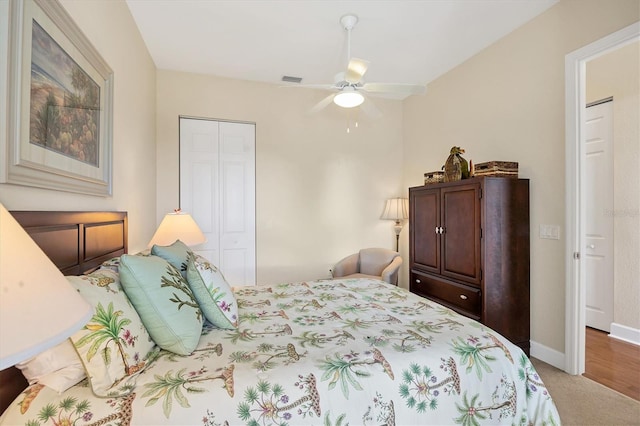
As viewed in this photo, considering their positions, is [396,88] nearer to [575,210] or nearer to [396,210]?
[575,210]

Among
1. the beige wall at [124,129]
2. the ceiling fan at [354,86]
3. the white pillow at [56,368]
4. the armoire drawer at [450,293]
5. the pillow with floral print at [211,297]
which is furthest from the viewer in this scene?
the armoire drawer at [450,293]

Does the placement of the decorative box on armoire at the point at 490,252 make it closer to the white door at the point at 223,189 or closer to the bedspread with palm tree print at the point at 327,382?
the bedspread with palm tree print at the point at 327,382

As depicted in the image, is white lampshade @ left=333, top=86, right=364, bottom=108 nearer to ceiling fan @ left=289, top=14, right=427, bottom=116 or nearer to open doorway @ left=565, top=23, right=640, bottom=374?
ceiling fan @ left=289, top=14, right=427, bottom=116

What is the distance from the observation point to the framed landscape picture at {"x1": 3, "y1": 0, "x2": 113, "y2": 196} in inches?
42.9

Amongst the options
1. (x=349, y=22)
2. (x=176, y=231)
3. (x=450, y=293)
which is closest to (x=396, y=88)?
(x=349, y=22)

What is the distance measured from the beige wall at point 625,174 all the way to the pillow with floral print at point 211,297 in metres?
3.81

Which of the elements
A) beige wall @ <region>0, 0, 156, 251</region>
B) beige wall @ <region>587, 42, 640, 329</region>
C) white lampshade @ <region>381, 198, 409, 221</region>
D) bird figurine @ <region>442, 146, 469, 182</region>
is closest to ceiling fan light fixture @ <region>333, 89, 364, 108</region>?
bird figurine @ <region>442, 146, 469, 182</region>

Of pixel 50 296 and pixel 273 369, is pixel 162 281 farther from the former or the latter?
pixel 50 296

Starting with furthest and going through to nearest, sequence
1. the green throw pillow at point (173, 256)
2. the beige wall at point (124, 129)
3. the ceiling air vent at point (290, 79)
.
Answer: the ceiling air vent at point (290, 79), the green throw pillow at point (173, 256), the beige wall at point (124, 129)

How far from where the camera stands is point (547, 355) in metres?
2.60

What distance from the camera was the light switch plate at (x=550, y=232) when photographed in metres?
2.55

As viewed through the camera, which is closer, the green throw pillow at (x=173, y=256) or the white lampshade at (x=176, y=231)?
the green throw pillow at (x=173, y=256)

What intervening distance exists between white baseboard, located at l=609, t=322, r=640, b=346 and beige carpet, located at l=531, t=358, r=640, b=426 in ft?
4.14

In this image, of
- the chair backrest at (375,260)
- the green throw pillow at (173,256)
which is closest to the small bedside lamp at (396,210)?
the chair backrest at (375,260)
